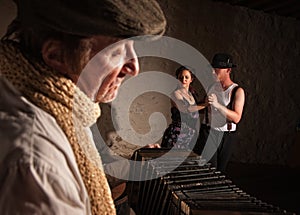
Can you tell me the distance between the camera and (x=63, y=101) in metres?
0.75

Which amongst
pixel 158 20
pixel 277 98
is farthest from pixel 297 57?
pixel 158 20

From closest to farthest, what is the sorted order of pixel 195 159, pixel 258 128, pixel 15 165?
pixel 15 165
pixel 195 159
pixel 258 128

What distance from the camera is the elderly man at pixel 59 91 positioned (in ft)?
1.99

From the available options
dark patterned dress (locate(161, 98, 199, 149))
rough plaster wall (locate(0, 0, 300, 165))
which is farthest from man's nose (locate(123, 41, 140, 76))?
rough plaster wall (locate(0, 0, 300, 165))

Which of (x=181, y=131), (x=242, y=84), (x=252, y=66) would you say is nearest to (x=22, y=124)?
(x=181, y=131)

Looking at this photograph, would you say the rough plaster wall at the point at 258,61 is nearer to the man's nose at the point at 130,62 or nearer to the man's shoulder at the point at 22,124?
the man's nose at the point at 130,62

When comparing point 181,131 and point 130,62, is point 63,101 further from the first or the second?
point 181,131

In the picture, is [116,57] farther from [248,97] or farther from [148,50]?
[248,97]

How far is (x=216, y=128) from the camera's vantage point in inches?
138

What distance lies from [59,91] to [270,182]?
5049 mm

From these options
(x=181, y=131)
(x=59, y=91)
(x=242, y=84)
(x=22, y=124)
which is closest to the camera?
(x=22, y=124)

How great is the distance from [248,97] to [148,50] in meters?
1.95

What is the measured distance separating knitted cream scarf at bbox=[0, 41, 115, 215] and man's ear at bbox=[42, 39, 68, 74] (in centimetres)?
1

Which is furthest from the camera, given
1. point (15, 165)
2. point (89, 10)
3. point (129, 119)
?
point (129, 119)
